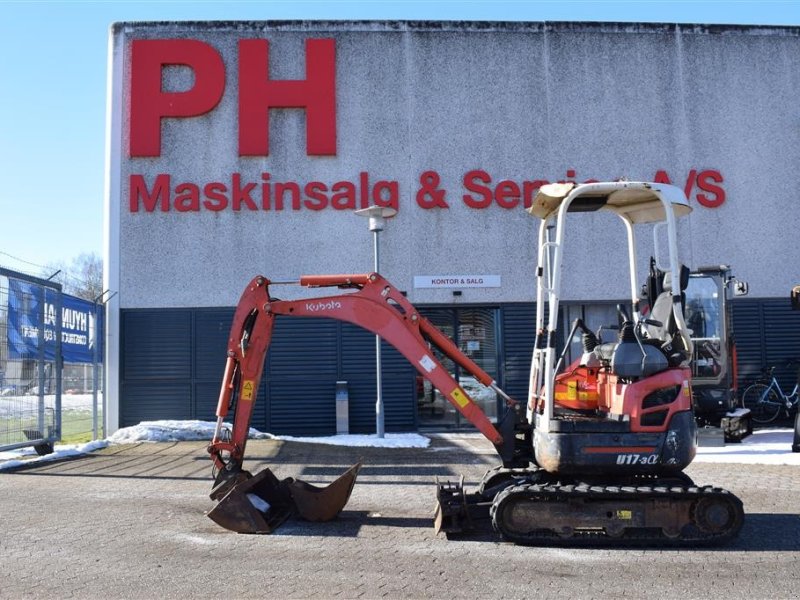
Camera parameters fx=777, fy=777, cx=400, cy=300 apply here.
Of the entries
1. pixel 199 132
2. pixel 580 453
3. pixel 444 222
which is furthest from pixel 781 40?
pixel 580 453

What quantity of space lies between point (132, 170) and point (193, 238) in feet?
6.40

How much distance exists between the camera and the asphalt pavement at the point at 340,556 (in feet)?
18.3

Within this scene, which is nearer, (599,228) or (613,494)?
(613,494)

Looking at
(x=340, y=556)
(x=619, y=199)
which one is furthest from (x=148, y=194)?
(x=340, y=556)

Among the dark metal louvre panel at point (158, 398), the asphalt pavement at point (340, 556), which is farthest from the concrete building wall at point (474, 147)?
the asphalt pavement at point (340, 556)

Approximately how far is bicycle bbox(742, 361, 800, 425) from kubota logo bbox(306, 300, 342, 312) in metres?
11.4

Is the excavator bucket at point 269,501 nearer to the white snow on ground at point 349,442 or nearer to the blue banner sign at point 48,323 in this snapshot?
the white snow on ground at point 349,442

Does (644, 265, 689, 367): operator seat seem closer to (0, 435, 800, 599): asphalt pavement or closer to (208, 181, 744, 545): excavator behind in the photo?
(208, 181, 744, 545): excavator behind

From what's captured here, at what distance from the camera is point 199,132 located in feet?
53.8

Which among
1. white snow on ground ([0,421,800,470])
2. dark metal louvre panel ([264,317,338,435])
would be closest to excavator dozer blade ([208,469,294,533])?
white snow on ground ([0,421,800,470])

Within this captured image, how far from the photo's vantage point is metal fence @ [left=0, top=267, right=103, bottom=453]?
12008 mm

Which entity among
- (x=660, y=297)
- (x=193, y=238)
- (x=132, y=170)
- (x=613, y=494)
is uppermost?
(x=132, y=170)

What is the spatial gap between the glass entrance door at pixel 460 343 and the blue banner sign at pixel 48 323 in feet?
21.6

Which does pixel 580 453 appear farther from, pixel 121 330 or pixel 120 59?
pixel 120 59
